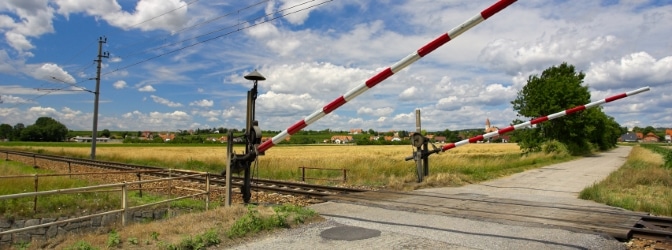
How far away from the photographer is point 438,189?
1431cm

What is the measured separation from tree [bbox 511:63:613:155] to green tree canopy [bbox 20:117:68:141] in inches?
4696

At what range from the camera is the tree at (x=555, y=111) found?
139ft

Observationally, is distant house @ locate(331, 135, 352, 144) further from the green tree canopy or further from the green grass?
the green grass

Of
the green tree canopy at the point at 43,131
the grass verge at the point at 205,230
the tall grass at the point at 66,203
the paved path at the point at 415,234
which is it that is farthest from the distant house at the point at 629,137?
the grass verge at the point at 205,230

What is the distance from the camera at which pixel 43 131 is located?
382 feet

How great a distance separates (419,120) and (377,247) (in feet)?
36.0

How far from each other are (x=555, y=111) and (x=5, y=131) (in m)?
148

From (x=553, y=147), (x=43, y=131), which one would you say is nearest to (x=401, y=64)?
(x=553, y=147)

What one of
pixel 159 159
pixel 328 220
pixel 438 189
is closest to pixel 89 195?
pixel 328 220

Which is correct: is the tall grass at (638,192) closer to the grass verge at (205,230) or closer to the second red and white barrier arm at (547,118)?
the second red and white barrier arm at (547,118)

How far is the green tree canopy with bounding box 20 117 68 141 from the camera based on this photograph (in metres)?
116

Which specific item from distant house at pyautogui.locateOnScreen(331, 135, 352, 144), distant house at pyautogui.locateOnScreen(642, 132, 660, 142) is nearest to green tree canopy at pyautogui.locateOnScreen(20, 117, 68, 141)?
distant house at pyautogui.locateOnScreen(331, 135, 352, 144)

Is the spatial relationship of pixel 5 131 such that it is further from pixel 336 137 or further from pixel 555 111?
pixel 555 111

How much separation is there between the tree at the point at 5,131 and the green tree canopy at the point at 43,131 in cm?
1292
